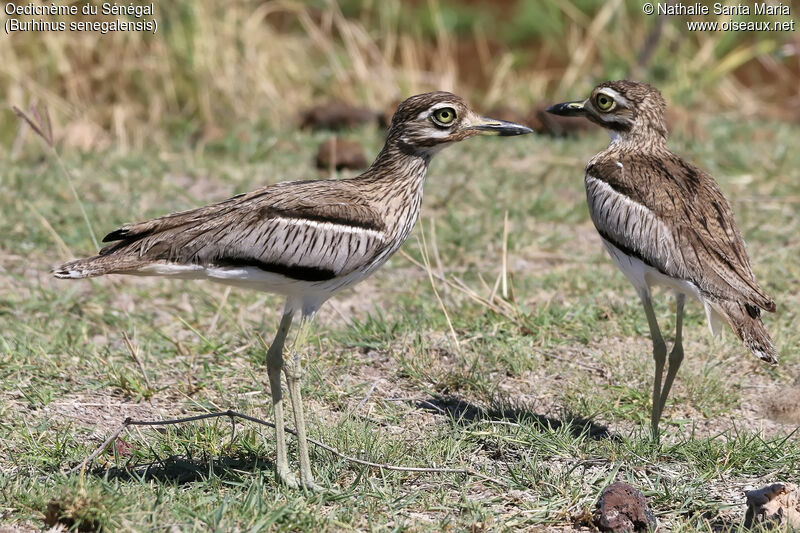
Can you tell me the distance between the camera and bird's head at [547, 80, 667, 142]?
4.57 metres

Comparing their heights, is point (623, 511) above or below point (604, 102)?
below

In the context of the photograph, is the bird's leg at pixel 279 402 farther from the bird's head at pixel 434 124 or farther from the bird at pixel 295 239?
the bird's head at pixel 434 124

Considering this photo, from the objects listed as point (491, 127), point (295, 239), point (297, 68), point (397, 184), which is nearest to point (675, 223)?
point (491, 127)

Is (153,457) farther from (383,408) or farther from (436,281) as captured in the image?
(436,281)

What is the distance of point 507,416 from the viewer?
4219mm

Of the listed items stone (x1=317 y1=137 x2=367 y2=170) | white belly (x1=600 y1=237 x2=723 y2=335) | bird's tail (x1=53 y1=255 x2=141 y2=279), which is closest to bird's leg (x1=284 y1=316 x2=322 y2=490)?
bird's tail (x1=53 y1=255 x2=141 y2=279)

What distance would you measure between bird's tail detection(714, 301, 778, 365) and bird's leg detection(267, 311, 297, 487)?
5.02ft

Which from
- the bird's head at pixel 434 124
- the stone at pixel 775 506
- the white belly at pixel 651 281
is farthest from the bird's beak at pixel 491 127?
the stone at pixel 775 506

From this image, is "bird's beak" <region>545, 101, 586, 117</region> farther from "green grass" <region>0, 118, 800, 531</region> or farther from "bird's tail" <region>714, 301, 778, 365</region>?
"bird's tail" <region>714, 301, 778, 365</region>

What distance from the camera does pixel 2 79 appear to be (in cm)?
786

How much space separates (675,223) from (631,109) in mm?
698

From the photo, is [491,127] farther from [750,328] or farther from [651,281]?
[750,328]

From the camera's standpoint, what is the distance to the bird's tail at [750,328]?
12.1ft

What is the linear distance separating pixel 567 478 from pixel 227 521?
3.73 feet
